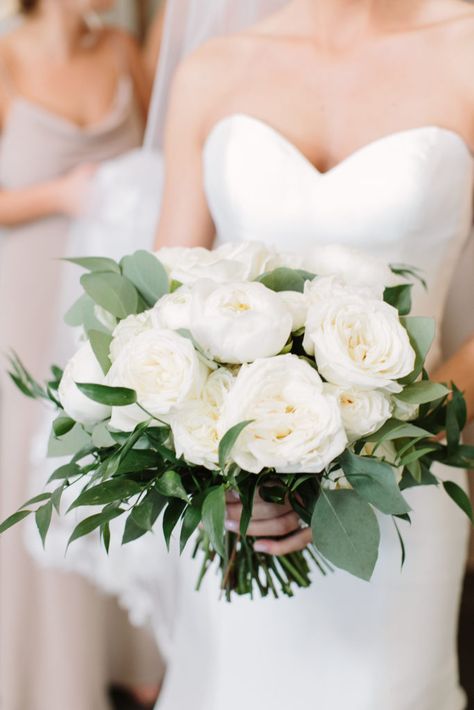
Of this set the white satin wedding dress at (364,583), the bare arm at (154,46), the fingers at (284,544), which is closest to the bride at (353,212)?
the white satin wedding dress at (364,583)

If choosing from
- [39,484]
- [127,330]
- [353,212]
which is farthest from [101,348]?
[39,484]

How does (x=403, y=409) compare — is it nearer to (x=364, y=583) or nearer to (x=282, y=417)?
(x=282, y=417)

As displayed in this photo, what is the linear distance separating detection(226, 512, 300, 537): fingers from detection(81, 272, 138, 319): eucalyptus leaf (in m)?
0.28

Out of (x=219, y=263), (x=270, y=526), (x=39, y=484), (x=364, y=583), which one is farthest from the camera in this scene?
(x=39, y=484)

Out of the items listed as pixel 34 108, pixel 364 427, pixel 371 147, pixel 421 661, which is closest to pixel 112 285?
pixel 364 427

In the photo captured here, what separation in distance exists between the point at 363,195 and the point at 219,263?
0.37m

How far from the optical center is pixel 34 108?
2.11 meters

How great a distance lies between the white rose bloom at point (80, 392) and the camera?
2.59ft

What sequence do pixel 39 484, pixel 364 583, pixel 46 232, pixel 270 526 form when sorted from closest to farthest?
1. pixel 270 526
2. pixel 364 583
3. pixel 39 484
4. pixel 46 232

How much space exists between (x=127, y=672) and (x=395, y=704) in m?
1.16

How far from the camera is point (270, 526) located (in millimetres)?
921

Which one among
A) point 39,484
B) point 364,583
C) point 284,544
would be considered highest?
point 284,544

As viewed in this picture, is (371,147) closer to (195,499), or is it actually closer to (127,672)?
(195,499)

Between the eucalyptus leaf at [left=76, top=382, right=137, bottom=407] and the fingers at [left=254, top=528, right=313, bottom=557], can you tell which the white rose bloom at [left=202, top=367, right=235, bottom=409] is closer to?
the eucalyptus leaf at [left=76, top=382, right=137, bottom=407]
